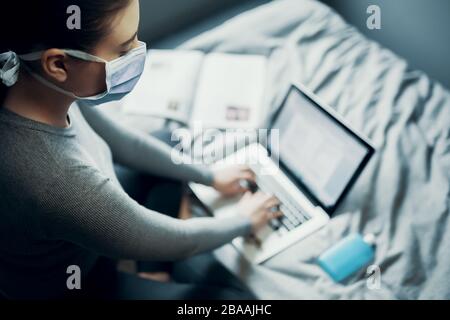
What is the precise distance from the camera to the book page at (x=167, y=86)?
1.20 metres

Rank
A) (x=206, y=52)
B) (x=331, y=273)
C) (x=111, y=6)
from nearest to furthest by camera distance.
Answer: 1. (x=111, y=6)
2. (x=331, y=273)
3. (x=206, y=52)

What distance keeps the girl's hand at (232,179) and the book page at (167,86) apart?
9.2 inches

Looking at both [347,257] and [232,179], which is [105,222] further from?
[347,257]

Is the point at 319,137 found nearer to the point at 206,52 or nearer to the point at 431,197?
the point at 431,197

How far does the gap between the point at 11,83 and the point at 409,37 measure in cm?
110

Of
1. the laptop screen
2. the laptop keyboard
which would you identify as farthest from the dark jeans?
the laptop screen

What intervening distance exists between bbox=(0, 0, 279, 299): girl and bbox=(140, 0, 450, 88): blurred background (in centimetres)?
70

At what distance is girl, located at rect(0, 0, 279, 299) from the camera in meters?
0.57

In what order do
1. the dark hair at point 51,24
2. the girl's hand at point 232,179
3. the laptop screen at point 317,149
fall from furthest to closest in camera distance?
1. the girl's hand at point 232,179
2. the laptop screen at point 317,149
3. the dark hair at point 51,24

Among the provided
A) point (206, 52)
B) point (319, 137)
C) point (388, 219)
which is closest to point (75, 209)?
point (319, 137)

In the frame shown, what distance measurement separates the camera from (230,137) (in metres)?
1.12

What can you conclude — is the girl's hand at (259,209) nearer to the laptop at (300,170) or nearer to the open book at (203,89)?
the laptop at (300,170)

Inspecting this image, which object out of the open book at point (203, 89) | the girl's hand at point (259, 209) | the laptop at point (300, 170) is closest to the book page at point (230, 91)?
the open book at point (203, 89)

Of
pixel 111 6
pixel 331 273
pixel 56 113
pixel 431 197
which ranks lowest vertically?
pixel 331 273
